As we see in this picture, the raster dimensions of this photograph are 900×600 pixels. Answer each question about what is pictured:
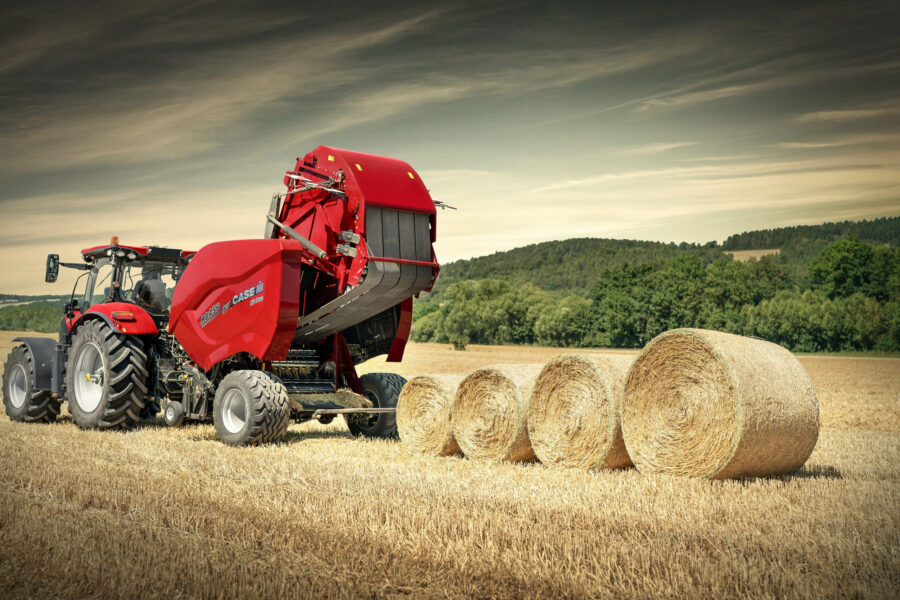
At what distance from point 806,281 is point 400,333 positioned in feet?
230

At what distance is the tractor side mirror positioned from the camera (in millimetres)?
11164

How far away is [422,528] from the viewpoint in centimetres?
517

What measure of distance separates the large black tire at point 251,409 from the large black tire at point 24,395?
12.2 ft

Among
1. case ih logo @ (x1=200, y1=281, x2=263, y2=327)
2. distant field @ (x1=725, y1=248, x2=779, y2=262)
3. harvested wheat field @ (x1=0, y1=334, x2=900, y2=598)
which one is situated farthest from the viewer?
distant field @ (x1=725, y1=248, x2=779, y2=262)

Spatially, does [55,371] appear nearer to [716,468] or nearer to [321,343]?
[321,343]

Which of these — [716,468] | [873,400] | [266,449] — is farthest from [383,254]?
[873,400]

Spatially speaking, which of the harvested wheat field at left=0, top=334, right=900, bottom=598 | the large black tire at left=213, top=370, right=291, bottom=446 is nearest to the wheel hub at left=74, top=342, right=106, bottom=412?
the harvested wheat field at left=0, top=334, right=900, bottom=598

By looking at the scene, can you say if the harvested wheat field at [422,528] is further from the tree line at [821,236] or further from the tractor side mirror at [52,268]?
the tree line at [821,236]

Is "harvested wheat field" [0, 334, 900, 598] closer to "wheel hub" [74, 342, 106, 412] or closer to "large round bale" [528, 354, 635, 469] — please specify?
"large round bale" [528, 354, 635, 469]

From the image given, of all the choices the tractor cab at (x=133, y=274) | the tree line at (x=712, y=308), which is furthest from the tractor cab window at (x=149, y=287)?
the tree line at (x=712, y=308)

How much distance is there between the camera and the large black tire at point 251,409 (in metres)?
8.70

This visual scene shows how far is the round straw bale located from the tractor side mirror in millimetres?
5263

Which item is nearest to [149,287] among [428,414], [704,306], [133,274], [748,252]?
[133,274]

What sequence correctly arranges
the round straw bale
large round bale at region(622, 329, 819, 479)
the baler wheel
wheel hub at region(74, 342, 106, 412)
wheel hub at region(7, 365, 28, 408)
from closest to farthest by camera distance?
1. large round bale at region(622, 329, 819, 479)
2. the round straw bale
3. the baler wheel
4. wheel hub at region(74, 342, 106, 412)
5. wheel hub at region(7, 365, 28, 408)
